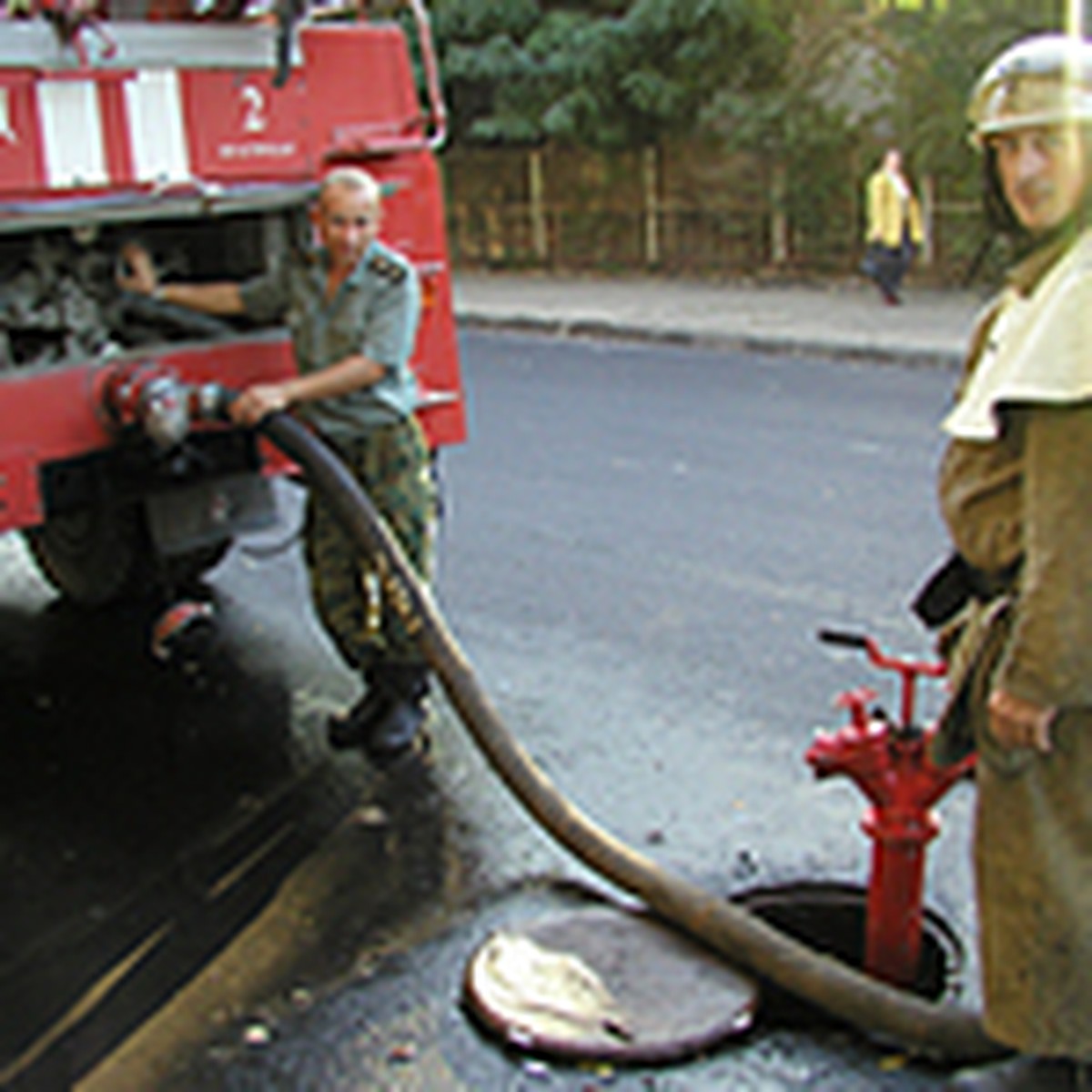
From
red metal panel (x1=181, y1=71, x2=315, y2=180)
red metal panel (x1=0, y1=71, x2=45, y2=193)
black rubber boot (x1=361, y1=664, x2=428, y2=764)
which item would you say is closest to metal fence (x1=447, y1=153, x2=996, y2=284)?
red metal panel (x1=181, y1=71, x2=315, y2=180)

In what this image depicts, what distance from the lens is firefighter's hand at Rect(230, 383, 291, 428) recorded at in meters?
4.38

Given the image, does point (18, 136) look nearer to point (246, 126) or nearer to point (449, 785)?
point (246, 126)

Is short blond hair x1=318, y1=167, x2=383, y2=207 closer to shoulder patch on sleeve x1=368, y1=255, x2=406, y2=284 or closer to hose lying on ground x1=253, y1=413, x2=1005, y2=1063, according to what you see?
shoulder patch on sleeve x1=368, y1=255, x2=406, y2=284

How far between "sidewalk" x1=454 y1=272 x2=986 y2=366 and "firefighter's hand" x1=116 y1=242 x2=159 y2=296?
8.48 meters

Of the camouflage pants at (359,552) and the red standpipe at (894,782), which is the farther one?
the camouflage pants at (359,552)

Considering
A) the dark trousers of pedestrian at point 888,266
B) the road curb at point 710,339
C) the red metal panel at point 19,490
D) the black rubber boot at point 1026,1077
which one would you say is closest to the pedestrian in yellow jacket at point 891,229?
the dark trousers of pedestrian at point 888,266

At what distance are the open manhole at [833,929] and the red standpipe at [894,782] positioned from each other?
22 cm

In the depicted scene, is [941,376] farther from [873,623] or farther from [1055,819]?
[1055,819]

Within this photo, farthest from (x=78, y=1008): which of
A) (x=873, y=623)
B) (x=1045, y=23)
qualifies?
(x=1045, y=23)

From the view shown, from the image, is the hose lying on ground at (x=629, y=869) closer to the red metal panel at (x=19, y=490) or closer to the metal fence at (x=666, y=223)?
the red metal panel at (x=19, y=490)

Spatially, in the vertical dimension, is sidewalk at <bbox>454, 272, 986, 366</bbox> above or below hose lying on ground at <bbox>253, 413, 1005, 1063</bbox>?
below

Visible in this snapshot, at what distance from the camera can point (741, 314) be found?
50.1 feet

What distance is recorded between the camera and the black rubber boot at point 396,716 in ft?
15.2

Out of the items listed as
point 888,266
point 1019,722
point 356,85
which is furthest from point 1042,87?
point 888,266
